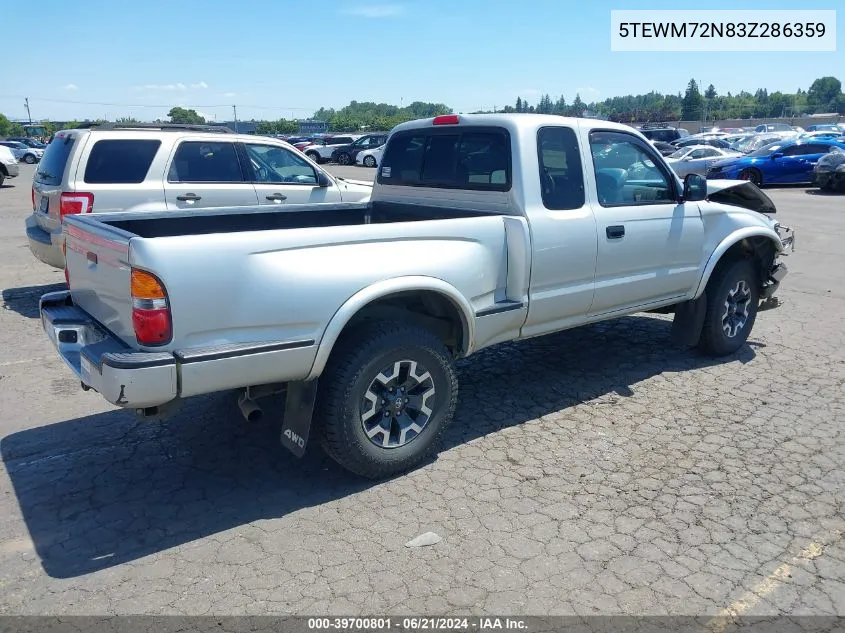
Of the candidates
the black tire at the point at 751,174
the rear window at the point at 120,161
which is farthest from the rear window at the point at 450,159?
the black tire at the point at 751,174

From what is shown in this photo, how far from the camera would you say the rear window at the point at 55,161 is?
25.3 feet

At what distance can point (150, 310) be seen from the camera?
3.24 meters

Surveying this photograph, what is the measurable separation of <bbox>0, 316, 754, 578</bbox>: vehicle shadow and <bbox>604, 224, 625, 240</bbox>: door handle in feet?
4.00

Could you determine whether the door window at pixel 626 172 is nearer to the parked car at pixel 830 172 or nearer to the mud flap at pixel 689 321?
the mud flap at pixel 689 321

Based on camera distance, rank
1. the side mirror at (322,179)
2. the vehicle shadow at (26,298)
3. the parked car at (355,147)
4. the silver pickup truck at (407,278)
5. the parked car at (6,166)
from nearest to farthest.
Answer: the silver pickup truck at (407,278) → the vehicle shadow at (26,298) → the side mirror at (322,179) → the parked car at (6,166) → the parked car at (355,147)

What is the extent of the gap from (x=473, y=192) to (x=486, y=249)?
74cm

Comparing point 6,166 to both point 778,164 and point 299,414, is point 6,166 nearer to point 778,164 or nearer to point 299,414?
point 299,414

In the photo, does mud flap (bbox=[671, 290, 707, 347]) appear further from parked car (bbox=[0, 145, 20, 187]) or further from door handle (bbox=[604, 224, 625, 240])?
parked car (bbox=[0, 145, 20, 187])

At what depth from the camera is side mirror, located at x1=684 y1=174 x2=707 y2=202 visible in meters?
5.57

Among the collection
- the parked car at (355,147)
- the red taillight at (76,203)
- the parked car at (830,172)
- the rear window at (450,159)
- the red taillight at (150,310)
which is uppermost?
the parked car at (355,147)

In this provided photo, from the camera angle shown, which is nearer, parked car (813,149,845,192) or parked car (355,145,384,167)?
parked car (813,149,845,192)

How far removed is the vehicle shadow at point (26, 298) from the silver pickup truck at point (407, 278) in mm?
4115

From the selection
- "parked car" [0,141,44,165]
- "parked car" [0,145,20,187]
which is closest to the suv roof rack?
"parked car" [0,145,20,187]

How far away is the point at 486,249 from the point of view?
439 cm
